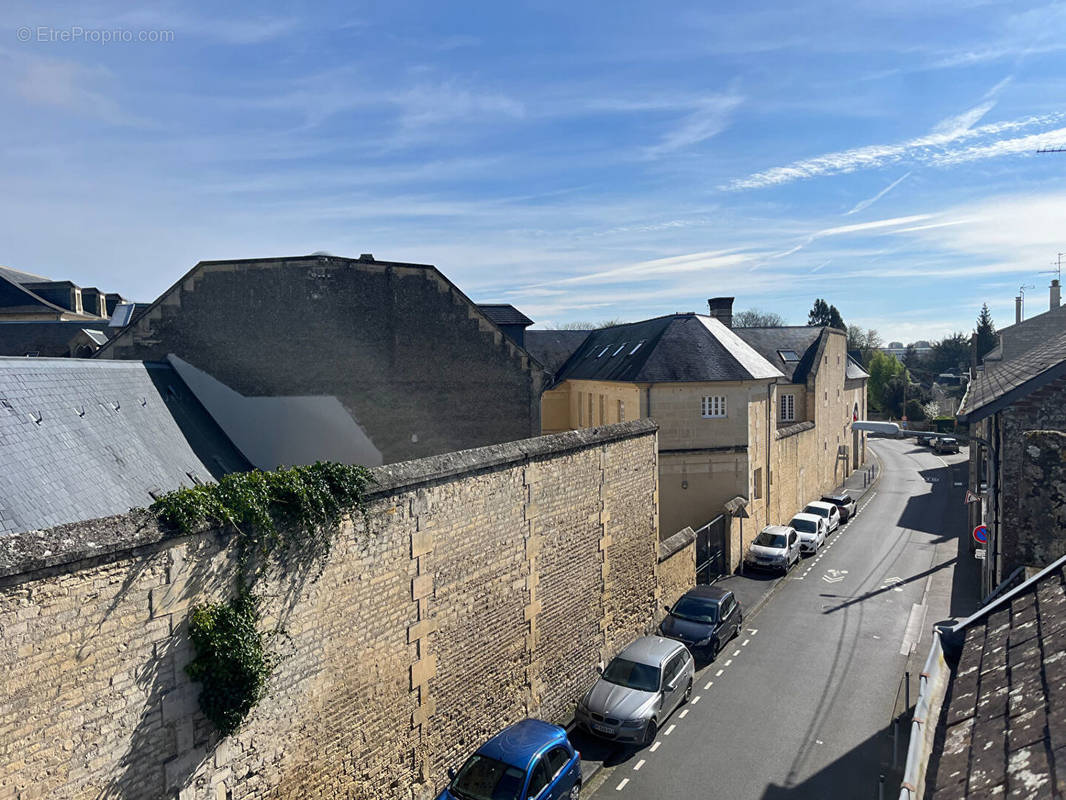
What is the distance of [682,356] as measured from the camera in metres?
23.1

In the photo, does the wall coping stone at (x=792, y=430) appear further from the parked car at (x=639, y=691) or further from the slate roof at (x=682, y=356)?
the parked car at (x=639, y=691)

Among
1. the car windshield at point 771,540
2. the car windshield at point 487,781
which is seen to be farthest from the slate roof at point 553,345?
the car windshield at point 487,781

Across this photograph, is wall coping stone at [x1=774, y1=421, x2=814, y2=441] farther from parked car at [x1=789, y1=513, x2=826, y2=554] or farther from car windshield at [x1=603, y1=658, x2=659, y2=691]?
car windshield at [x1=603, y1=658, x2=659, y2=691]

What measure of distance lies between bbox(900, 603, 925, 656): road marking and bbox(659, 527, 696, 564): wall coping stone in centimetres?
535

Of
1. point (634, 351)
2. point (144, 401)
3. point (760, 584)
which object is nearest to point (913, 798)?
point (144, 401)

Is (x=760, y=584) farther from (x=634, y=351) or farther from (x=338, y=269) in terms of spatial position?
(x=338, y=269)

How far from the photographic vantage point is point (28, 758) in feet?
16.5

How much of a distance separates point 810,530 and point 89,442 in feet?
74.4

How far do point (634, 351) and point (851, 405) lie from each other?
22.6 m

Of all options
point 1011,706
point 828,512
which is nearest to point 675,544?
point 828,512

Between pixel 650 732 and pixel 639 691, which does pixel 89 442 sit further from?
pixel 650 732

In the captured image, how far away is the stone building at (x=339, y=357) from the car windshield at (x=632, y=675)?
5941 mm

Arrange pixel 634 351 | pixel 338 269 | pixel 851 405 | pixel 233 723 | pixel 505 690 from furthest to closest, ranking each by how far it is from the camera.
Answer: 1. pixel 851 405
2. pixel 634 351
3. pixel 338 269
4. pixel 505 690
5. pixel 233 723

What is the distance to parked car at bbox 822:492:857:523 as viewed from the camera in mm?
29641
